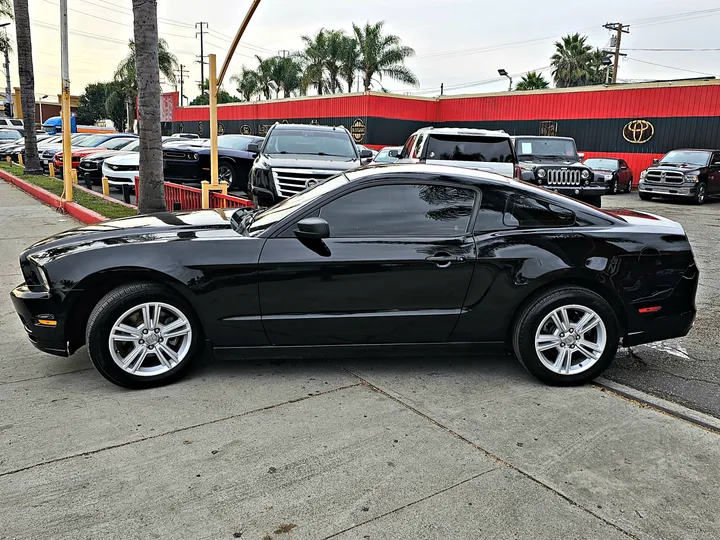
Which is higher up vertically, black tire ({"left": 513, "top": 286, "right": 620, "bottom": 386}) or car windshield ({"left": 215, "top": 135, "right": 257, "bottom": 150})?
car windshield ({"left": 215, "top": 135, "right": 257, "bottom": 150})

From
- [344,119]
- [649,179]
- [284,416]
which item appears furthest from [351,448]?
[344,119]

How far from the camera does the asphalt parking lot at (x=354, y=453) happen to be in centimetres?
279

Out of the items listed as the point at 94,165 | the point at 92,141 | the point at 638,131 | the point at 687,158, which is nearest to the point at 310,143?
the point at 94,165

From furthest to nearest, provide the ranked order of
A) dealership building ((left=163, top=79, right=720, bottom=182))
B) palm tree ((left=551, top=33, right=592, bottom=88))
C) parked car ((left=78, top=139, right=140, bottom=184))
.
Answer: palm tree ((left=551, top=33, right=592, bottom=88)) < dealership building ((left=163, top=79, right=720, bottom=182)) < parked car ((left=78, top=139, right=140, bottom=184))

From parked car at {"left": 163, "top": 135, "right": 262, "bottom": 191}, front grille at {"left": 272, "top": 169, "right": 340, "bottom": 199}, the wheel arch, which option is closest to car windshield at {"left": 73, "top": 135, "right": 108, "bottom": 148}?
parked car at {"left": 163, "top": 135, "right": 262, "bottom": 191}

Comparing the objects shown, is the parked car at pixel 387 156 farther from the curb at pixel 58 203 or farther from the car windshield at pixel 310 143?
the curb at pixel 58 203

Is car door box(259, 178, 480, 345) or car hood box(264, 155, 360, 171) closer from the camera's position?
car door box(259, 178, 480, 345)

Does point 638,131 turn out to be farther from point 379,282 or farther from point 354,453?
point 354,453

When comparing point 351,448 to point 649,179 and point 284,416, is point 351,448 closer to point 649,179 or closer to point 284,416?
point 284,416

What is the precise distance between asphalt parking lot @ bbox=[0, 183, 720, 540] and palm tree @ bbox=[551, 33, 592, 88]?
56.4 metres

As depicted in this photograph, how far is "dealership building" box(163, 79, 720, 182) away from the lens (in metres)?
23.3

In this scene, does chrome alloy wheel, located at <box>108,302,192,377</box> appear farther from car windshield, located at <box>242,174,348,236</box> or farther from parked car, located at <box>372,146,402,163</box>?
parked car, located at <box>372,146,402,163</box>

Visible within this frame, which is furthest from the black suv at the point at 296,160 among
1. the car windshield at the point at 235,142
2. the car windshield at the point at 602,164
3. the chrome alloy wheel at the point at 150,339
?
the car windshield at the point at 602,164

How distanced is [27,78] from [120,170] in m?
8.98
